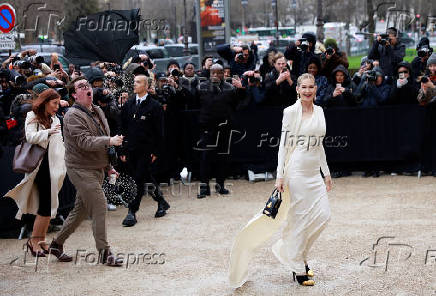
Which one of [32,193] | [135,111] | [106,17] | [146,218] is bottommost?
[146,218]

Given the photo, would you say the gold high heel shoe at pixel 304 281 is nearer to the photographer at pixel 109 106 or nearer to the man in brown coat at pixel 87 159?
the man in brown coat at pixel 87 159

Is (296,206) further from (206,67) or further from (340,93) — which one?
(206,67)

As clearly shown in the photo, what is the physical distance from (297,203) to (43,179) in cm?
319

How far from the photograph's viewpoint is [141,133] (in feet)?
32.1

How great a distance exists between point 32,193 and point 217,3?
1810 centimetres

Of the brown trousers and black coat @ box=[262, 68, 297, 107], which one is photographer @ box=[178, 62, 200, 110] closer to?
black coat @ box=[262, 68, 297, 107]

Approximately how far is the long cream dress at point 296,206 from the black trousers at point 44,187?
2.63 meters

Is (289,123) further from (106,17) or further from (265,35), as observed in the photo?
(265,35)

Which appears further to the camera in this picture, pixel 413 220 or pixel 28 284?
pixel 413 220

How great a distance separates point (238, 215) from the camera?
10078 millimetres

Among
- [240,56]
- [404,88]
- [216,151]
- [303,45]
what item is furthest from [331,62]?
[216,151]

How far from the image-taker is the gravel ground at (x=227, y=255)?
686 centimetres

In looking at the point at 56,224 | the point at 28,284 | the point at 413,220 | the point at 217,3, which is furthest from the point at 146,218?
the point at 217,3

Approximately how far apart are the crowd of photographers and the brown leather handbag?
7.91 ft
